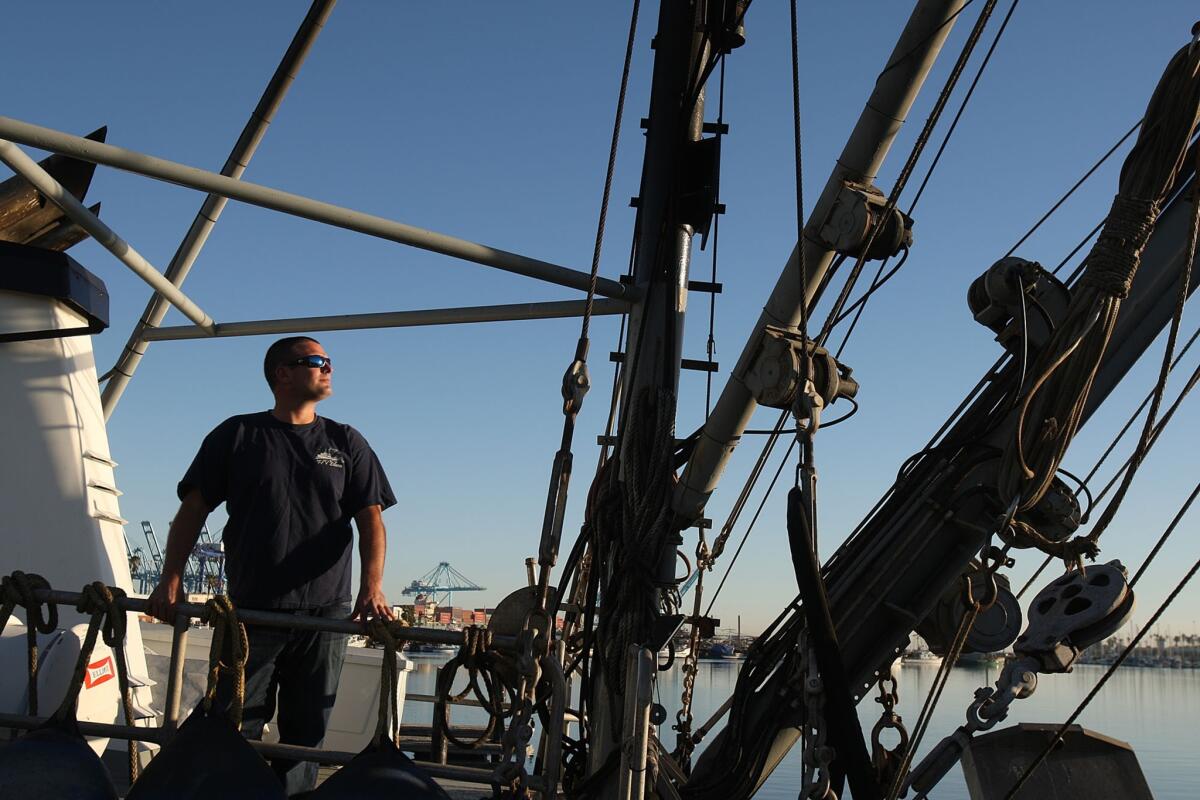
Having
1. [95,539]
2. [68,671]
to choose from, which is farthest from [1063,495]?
[95,539]

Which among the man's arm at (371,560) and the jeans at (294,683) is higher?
the man's arm at (371,560)

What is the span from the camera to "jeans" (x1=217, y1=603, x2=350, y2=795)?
3312 millimetres

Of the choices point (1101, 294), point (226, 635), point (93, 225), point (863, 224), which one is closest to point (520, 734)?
point (226, 635)

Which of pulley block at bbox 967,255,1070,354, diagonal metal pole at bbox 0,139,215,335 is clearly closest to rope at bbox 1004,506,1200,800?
pulley block at bbox 967,255,1070,354

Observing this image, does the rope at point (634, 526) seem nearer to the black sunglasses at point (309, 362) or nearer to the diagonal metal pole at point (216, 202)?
the black sunglasses at point (309, 362)

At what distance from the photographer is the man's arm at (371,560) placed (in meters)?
3.21

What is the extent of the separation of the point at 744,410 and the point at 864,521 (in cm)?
69

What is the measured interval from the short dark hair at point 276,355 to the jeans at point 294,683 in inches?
31.2

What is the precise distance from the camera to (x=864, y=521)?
404cm

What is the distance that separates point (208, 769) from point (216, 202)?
17.0 feet

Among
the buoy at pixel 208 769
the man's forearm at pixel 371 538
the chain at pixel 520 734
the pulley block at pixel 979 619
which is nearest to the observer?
the buoy at pixel 208 769

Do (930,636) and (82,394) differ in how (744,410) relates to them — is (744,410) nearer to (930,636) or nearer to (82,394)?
(930,636)

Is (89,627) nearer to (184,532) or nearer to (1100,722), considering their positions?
(184,532)

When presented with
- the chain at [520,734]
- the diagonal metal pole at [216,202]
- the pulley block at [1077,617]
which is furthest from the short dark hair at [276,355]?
the diagonal metal pole at [216,202]
